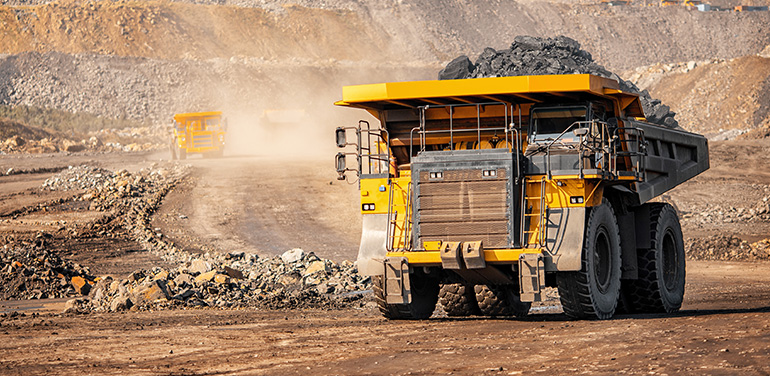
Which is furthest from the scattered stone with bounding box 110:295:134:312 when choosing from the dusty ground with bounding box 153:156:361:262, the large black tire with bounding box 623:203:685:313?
the dusty ground with bounding box 153:156:361:262

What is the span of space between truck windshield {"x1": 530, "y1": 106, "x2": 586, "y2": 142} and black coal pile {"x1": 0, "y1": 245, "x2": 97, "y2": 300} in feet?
33.6

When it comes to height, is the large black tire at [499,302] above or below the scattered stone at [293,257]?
below

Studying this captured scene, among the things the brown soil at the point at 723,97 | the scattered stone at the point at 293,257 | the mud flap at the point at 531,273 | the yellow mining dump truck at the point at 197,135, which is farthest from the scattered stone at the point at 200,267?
the brown soil at the point at 723,97

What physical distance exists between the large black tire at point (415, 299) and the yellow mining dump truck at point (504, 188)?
0.02 meters

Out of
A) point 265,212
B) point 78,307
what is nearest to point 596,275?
point 78,307

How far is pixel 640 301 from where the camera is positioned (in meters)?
13.0

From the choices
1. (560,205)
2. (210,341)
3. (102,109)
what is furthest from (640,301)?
(102,109)

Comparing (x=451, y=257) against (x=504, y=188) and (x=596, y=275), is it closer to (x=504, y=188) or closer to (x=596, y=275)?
(x=504, y=188)

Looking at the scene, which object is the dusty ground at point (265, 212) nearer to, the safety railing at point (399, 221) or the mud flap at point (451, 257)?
the safety railing at point (399, 221)

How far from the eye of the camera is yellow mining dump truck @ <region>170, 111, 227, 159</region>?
45500 millimetres

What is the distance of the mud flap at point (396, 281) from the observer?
1097 centimetres

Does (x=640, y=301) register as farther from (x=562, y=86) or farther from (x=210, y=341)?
(x=210, y=341)

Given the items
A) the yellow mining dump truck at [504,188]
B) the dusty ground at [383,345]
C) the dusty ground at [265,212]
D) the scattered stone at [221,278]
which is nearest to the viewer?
the dusty ground at [383,345]

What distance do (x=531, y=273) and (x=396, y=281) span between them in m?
1.50
